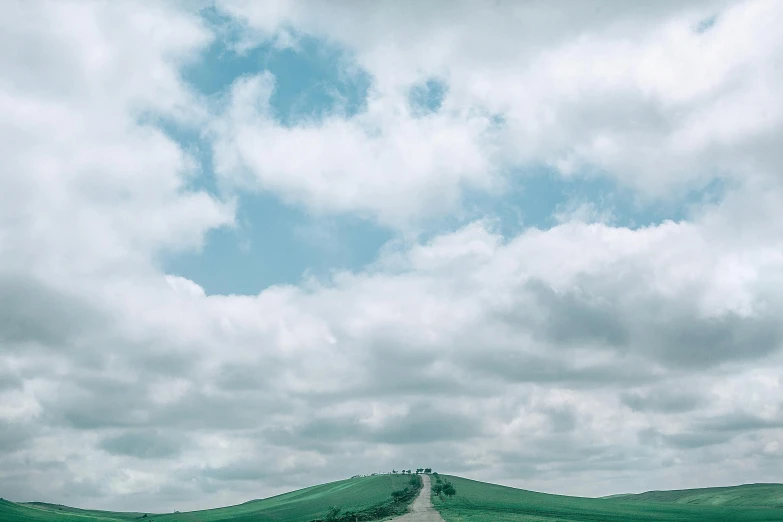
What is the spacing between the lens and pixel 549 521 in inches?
7525

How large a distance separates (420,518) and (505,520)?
84.4ft

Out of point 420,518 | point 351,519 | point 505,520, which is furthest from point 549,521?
point 351,519

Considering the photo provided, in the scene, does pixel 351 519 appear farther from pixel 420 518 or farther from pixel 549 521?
pixel 549 521

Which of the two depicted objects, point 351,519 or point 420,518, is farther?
point 351,519

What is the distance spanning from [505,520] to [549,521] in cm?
1215

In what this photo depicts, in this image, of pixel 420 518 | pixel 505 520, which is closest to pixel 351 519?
pixel 420 518

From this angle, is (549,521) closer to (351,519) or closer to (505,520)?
(505,520)

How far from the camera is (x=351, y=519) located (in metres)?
198

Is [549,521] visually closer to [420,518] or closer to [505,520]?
[505,520]

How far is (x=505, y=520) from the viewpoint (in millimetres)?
189500

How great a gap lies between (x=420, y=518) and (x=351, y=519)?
91.3 feet

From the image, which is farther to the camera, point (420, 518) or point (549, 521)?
point (549, 521)

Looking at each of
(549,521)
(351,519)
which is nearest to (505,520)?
(549,521)
